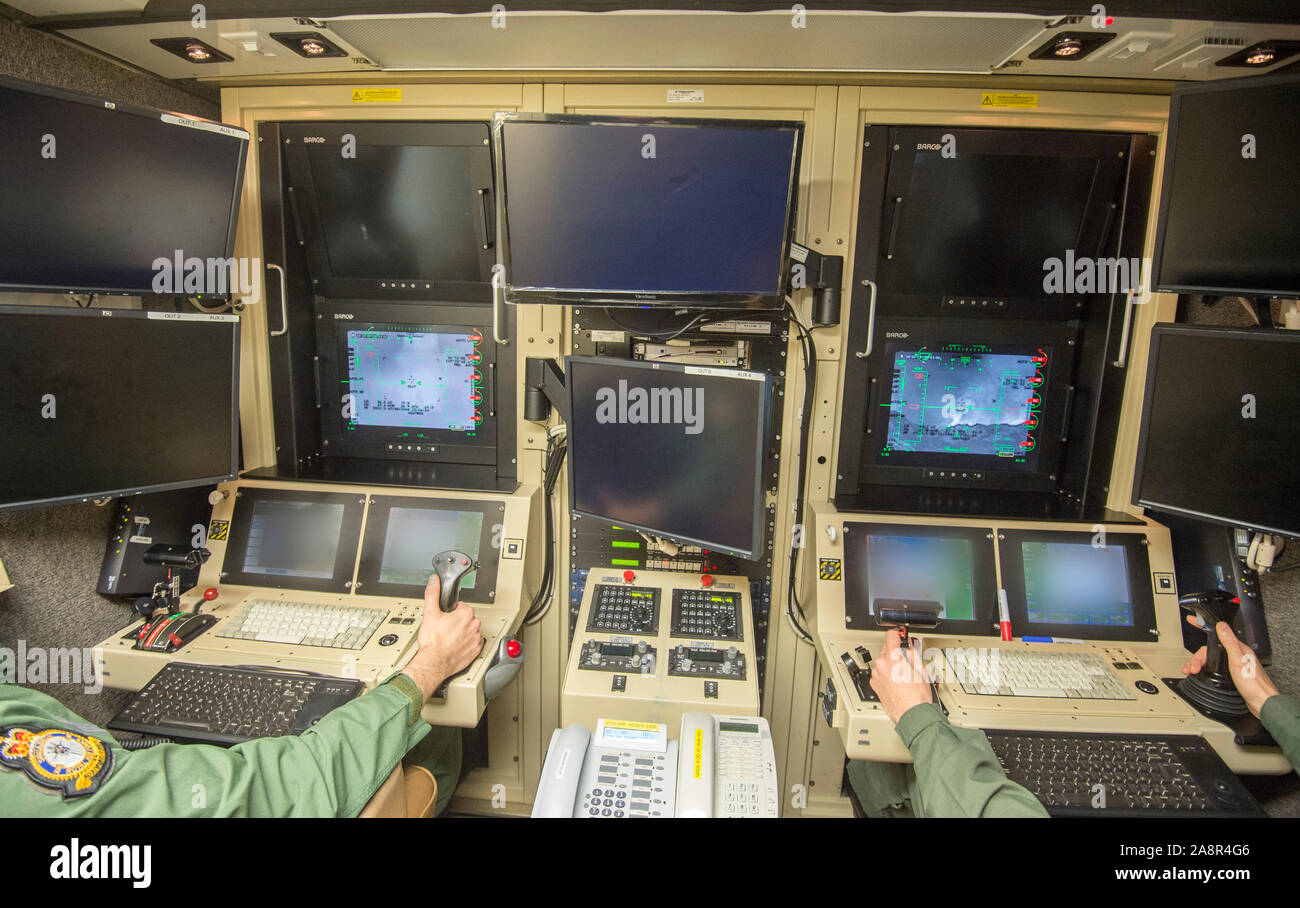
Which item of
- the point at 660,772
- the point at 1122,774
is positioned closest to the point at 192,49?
the point at 660,772

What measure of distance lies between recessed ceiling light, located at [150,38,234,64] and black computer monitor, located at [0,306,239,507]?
67 cm

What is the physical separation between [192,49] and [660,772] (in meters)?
2.05

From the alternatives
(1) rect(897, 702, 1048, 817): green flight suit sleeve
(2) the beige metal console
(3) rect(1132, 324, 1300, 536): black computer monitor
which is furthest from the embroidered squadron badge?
(3) rect(1132, 324, 1300, 536): black computer monitor

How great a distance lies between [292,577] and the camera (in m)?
1.86

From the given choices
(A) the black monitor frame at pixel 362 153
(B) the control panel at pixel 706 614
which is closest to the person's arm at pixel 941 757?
(B) the control panel at pixel 706 614

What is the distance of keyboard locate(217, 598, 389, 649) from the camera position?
1.62 metres

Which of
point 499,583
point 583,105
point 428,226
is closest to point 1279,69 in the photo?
point 583,105

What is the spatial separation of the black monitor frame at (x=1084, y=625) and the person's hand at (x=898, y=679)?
1.52 ft

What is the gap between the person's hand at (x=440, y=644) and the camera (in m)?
1.44

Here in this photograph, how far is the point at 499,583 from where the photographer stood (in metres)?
1.84

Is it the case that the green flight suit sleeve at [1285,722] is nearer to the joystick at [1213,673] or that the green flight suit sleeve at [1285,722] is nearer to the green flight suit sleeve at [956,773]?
the joystick at [1213,673]

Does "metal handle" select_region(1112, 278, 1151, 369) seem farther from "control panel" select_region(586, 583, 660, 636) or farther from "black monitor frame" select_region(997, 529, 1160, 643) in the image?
"control panel" select_region(586, 583, 660, 636)

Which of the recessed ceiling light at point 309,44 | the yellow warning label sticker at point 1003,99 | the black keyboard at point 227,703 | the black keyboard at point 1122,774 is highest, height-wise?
the recessed ceiling light at point 309,44
